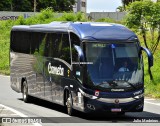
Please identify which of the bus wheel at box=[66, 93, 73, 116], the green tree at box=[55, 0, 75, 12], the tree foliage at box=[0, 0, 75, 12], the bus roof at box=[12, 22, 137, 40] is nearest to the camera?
the bus roof at box=[12, 22, 137, 40]

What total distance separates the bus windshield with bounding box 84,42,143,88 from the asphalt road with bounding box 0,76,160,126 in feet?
3.87

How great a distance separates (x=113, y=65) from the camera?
1852 centimetres

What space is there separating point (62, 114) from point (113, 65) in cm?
280

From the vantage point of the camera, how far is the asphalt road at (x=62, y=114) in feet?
58.4

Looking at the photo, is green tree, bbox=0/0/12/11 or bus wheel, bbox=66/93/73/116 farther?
green tree, bbox=0/0/12/11

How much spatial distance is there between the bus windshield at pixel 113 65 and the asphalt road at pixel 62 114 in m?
1.18

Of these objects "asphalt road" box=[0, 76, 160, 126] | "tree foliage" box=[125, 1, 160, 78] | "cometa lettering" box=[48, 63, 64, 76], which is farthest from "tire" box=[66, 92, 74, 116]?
"tree foliage" box=[125, 1, 160, 78]

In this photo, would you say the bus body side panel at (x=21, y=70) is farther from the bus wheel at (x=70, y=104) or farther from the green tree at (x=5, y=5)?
the green tree at (x=5, y=5)

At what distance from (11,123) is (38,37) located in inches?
269

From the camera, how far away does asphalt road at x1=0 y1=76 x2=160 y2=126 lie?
58.4 feet

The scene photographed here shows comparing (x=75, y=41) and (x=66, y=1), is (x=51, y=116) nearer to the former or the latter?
(x=75, y=41)

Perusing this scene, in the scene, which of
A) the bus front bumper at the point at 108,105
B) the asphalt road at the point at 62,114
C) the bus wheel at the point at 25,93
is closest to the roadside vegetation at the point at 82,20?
the asphalt road at the point at 62,114

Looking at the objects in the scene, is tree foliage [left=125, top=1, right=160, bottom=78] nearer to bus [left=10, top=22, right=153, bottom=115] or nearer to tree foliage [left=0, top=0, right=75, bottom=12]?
bus [left=10, top=22, right=153, bottom=115]

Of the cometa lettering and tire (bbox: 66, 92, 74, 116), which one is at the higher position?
the cometa lettering
